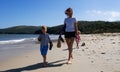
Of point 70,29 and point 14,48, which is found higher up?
point 70,29

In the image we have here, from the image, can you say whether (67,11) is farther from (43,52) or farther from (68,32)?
(43,52)

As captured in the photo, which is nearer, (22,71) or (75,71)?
(75,71)

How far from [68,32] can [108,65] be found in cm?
199

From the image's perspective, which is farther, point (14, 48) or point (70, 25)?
point (14, 48)

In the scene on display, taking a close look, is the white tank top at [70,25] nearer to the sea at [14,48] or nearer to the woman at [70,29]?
the woman at [70,29]

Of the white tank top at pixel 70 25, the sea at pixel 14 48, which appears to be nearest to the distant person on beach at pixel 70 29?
the white tank top at pixel 70 25

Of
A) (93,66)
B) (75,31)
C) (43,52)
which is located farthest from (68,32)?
(93,66)

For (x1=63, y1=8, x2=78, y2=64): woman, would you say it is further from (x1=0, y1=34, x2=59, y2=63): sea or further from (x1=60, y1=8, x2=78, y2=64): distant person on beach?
(x1=0, y1=34, x2=59, y2=63): sea

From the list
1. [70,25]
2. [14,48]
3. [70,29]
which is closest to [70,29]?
[70,29]

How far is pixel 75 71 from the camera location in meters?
6.78

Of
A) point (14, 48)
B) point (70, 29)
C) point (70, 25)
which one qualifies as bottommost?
point (14, 48)

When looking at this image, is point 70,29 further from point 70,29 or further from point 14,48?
point 14,48

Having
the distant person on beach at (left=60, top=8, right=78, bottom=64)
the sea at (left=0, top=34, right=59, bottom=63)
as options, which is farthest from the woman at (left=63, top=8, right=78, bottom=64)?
the sea at (left=0, top=34, right=59, bottom=63)

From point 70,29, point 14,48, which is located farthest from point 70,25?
point 14,48
